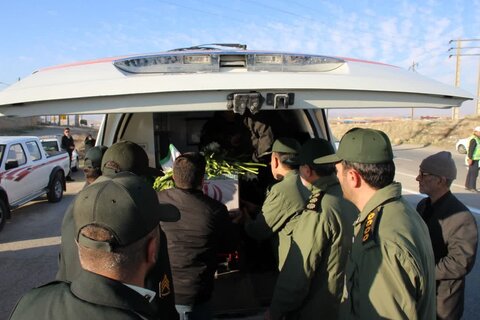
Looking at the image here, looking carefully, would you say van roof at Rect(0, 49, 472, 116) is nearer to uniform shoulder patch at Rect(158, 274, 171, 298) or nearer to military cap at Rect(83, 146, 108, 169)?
uniform shoulder patch at Rect(158, 274, 171, 298)

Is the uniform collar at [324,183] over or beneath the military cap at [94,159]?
beneath

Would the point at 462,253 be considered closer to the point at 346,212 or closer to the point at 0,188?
the point at 346,212

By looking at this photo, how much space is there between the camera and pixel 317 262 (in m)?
A: 2.53

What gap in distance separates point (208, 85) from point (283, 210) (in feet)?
4.03

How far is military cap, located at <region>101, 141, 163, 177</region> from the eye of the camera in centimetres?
295

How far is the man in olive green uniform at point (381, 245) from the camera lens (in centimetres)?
176

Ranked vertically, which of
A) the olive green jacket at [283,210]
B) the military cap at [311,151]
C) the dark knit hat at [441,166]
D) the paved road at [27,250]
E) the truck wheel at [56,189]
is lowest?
the paved road at [27,250]

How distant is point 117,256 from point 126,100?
105 cm

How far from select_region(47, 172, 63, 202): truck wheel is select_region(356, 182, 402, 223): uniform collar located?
10.4 meters

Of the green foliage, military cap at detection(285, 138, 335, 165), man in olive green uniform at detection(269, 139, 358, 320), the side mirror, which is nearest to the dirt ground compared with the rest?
the side mirror

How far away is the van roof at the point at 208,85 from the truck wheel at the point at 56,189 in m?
9.17

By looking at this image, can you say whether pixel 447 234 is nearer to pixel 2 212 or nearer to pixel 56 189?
pixel 2 212

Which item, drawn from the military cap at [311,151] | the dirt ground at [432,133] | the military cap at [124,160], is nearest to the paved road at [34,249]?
the military cap at [311,151]

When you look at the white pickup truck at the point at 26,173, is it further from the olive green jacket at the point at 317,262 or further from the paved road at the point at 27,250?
the olive green jacket at the point at 317,262
